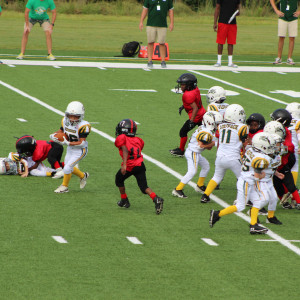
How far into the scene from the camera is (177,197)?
33.4ft

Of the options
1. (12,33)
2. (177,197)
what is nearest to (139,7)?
(12,33)

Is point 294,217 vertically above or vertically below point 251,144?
below

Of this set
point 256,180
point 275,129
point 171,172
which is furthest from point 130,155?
point 171,172

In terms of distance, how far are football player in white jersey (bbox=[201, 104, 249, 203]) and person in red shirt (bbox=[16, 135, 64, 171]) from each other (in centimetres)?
253

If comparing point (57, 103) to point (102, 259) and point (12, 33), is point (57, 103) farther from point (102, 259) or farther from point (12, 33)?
point (12, 33)

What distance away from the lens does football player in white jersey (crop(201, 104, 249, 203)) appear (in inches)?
374

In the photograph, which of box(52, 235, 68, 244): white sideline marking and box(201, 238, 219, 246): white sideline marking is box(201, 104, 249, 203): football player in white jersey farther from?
box(52, 235, 68, 244): white sideline marking

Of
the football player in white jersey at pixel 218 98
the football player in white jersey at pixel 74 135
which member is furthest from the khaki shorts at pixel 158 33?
the football player in white jersey at pixel 74 135

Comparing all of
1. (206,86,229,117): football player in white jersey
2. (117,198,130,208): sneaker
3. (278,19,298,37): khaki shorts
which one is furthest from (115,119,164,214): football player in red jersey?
(278,19,298,37): khaki shorts

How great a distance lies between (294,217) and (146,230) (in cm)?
192

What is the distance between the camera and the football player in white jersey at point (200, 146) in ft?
32.3

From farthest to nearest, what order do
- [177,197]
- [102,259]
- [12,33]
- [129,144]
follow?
1. [12,33]
2. [177,197]
3. [129,144]
4. [102,259]

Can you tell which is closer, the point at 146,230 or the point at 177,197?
the point at 146,230

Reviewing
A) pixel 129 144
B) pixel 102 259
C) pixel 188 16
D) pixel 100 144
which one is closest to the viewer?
pixel 102 259
